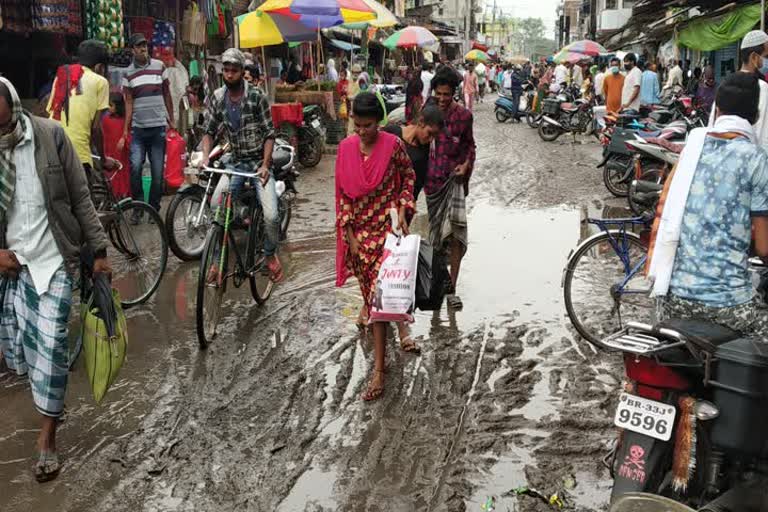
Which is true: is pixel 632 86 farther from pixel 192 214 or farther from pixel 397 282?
pixel 397 282

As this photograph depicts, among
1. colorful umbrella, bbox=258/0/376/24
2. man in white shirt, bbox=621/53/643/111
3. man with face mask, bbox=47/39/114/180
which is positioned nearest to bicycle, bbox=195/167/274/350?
man with face mask, bbox=47/39/114/180

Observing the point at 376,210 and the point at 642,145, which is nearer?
the point at 376,210

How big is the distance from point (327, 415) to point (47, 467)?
146 centimetres

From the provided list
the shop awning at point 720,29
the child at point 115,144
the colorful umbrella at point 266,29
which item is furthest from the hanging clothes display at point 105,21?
the shop awning at point 720,29

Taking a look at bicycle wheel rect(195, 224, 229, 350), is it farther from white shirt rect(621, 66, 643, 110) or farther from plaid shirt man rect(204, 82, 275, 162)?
white shirt rect(621, 66, 643, 110)

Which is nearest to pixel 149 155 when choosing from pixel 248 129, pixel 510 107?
pixel 248 129

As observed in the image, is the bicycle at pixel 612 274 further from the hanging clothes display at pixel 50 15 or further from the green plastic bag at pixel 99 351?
the hanging clothes display at pixel 50 15

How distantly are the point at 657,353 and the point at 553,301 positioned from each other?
12.9ft

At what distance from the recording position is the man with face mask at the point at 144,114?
8.79m

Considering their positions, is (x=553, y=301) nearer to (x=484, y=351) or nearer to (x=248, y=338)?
(x=484, y=351)

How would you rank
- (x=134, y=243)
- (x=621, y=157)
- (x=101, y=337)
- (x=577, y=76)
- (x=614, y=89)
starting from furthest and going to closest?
(x=577, y=76)
(x=614, y=89)
(x=621, y=157)
(x=134, y=243)
(x=101, y=337)

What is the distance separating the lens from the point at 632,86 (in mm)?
15445

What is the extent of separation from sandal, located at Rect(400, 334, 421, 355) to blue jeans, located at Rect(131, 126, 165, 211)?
14.1 ft

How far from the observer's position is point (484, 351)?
18.4 feet
